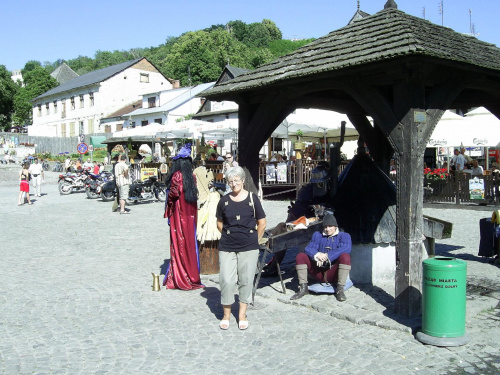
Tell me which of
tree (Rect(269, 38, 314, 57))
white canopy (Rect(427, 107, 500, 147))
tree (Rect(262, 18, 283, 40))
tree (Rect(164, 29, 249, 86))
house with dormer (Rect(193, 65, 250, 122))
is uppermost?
tree (Rect(262, 18, 283, 40))

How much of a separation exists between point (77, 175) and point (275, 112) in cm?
2008

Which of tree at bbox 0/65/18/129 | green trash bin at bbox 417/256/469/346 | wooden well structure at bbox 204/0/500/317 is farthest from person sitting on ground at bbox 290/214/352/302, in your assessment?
tree at bbox 0/65/18/129

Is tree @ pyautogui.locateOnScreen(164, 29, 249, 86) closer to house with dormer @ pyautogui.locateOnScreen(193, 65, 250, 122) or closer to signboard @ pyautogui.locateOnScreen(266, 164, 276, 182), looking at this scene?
house with dormer @ pyautogui.locateOnScreen(193, 65, 250, 122)

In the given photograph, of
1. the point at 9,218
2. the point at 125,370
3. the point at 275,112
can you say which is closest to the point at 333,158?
the point at 275,112

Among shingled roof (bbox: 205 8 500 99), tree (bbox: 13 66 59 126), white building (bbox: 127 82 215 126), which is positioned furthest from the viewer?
tree (bbox: 13 66 59 126)

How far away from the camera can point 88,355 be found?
5043 millimetres

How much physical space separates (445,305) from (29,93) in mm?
83370

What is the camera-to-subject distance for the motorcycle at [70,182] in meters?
25.1

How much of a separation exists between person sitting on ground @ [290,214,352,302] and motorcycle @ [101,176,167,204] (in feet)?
45.2

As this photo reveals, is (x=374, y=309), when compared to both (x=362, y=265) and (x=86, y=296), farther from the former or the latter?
(x=86, y=296)

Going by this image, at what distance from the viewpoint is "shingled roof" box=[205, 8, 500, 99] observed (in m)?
5.85

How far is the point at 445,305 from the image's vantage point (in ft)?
17.2

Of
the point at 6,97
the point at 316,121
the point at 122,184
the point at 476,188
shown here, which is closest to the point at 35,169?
the point at 122,184

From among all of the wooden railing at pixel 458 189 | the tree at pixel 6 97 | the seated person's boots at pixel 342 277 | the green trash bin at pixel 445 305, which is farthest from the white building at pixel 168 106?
the green trash bin at pixel 445 305
